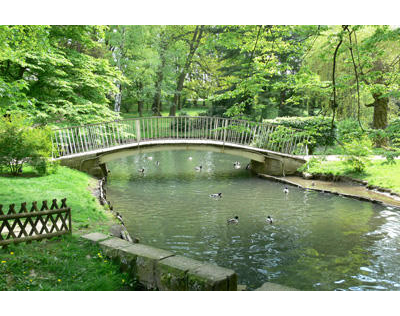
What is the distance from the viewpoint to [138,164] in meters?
20.7

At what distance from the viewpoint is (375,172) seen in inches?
533

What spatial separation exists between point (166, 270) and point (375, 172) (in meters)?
12.2

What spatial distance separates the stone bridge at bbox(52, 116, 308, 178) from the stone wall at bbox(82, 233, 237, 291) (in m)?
9.56

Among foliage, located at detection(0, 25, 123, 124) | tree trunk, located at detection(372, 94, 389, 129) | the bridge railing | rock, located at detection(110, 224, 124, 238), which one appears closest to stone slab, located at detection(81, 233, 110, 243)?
rock, located at detection(110, 224, 124, 238)

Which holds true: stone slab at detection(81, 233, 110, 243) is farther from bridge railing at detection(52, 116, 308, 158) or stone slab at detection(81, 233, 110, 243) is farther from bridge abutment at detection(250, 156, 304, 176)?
bridge abutment at detection(250, 156, 304, 176)

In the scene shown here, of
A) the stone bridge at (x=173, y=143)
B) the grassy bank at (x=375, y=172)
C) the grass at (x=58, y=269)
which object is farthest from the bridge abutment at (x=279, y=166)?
the grass at (x=58, y=269)

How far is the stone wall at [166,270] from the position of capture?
408cm

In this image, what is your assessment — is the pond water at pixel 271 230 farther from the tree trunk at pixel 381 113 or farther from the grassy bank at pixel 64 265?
the tree trunk at pixel 381 113

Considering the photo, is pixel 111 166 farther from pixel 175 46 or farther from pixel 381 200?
pixel 381 200

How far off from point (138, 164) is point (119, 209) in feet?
33.9

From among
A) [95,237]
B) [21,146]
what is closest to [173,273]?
[95,237]

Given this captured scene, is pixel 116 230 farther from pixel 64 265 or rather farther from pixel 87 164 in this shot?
pixel 87 164

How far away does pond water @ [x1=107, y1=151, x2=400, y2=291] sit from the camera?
608 centimetres
